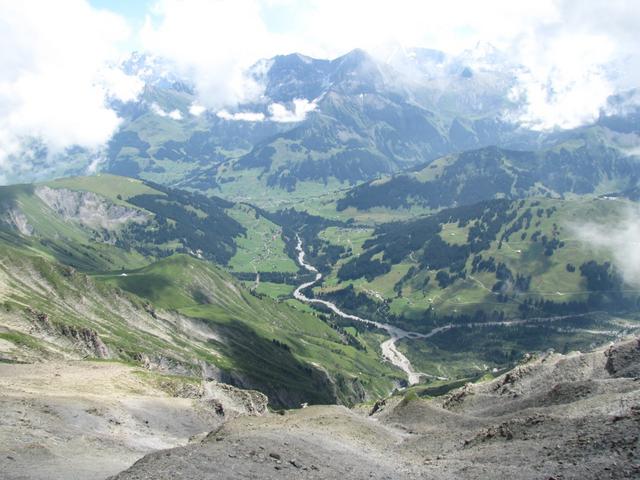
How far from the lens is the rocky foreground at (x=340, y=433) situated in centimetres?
5434

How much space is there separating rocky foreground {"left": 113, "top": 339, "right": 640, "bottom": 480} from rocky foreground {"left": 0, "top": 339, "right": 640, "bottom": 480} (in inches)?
7.8

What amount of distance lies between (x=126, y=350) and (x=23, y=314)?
39184 millimetres

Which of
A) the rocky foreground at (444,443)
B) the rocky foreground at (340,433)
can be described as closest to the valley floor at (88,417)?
the rocky foreground at (340,433)

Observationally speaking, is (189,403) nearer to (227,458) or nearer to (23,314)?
(227,458)

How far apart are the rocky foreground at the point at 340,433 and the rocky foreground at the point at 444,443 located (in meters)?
0.20

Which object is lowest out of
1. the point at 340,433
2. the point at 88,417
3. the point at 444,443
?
the point at 88,417

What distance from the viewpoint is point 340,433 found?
8088 cm

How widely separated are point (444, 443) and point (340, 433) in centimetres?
1349

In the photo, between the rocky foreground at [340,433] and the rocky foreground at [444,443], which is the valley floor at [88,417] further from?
the rocky foreground at [444,443]

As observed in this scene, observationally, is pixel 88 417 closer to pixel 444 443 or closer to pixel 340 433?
pixel 340 433

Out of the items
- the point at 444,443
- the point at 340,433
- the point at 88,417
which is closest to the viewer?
the point at 444,443

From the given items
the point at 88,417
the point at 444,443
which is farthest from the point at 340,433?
the point at 88,417

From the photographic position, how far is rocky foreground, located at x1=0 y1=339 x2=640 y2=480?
54.3 m

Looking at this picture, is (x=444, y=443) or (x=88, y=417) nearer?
(x=444, y=443)
